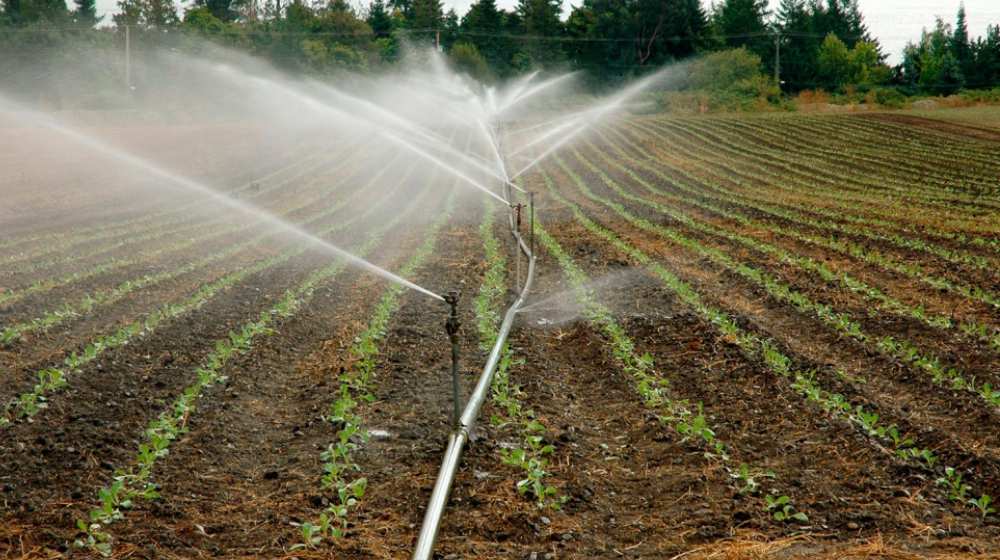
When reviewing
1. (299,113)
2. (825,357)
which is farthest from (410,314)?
(299,113)

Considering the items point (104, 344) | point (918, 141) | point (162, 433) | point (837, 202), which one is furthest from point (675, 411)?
point (918, 141)

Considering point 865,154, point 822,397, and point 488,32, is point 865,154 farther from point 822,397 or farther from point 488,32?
point 488,32

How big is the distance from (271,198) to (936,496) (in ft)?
84.9

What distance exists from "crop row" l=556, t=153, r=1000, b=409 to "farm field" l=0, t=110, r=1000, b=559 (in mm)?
49

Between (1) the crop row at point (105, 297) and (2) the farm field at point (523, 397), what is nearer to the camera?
(2) the farm field at point (523, 397)

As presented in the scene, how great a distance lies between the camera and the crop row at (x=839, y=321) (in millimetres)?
8211

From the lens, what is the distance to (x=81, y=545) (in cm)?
514

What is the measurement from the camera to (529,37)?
290 feet

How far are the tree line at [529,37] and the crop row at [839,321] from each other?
151ft

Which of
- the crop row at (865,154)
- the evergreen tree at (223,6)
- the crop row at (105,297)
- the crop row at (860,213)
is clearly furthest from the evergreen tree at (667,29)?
the crop row at (105,297)

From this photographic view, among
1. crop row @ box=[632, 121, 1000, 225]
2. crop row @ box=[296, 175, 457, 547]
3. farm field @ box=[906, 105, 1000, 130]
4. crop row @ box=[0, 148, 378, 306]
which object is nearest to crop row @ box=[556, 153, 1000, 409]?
crop row @ box=[296, 175, 457, 547]

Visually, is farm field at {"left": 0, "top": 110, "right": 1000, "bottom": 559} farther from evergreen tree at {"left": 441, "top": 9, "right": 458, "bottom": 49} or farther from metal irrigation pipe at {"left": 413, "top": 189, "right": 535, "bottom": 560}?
evergreen tree at {"left": 441, "top": 9, "right": 458, "bottom": 49}

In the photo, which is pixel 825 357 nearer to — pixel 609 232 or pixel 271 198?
pixel 609 232

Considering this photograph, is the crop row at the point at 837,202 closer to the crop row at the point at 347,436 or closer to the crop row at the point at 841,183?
the crop row at the point at 841,183
